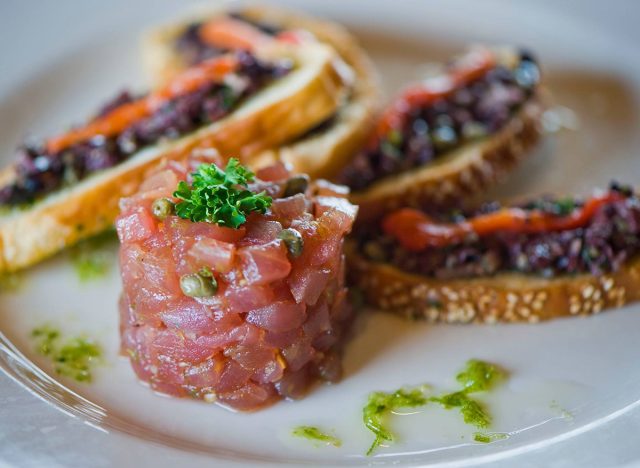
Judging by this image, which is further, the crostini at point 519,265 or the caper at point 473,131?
the caper at point 473,131

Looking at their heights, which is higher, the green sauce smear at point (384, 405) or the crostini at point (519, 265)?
the crostini at point (519, 265)

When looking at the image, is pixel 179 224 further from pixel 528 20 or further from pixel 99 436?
pixel 528 20

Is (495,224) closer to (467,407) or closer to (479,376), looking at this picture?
(479,376)

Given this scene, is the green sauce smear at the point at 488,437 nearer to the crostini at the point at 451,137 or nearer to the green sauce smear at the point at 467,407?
the green sauce smear at the point at 467,407

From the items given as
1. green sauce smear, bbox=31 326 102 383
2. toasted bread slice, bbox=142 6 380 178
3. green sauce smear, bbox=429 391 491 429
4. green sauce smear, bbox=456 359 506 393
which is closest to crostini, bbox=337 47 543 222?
toasted bread slice, bbox=142 6 380 178

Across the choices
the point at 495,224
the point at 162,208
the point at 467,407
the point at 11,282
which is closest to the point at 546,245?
the point at 495,224

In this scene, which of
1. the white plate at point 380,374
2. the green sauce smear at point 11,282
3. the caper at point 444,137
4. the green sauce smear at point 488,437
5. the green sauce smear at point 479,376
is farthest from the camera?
the caper at point 444,137

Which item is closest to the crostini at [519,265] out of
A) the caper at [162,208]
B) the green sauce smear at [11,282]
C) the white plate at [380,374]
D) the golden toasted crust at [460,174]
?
Answer: the white plate at [380,374]
